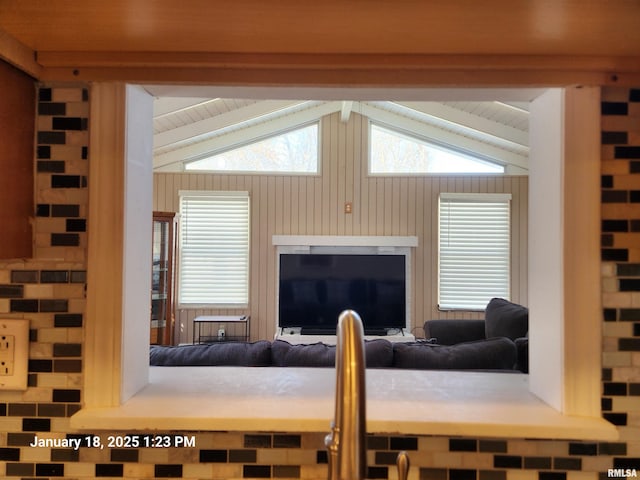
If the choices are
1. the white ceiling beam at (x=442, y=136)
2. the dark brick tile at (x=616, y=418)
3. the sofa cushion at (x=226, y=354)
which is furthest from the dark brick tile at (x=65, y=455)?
the white ceiling beam at (x=442, y=136)

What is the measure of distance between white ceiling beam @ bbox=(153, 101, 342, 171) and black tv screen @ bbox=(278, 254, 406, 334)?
1500 millimetres

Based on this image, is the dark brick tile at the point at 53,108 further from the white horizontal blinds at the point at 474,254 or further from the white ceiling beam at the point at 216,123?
the white horizontal blinds at the point at 474,254

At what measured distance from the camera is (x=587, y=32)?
53 cm

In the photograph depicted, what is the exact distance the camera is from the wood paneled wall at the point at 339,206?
4.81 m

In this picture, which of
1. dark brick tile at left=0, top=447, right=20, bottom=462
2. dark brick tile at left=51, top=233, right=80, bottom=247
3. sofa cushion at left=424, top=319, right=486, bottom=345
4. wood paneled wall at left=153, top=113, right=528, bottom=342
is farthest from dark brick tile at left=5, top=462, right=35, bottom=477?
wood paneled wall at left=153, top=113, right=528, bottom=342

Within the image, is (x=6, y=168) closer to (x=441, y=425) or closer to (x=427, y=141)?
(x=441, y=425)

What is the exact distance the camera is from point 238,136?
485cm

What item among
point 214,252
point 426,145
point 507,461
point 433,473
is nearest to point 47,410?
point 433,473

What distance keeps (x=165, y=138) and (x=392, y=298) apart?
10.3ft

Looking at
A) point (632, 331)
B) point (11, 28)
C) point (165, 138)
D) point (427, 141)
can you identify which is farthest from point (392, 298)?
point (11, 28)

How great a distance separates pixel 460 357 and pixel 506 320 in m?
1.64

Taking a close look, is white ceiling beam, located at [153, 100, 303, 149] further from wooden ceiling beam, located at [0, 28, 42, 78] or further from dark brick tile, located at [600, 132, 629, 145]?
dark brick tile, located at [600, 132, 629, 145]

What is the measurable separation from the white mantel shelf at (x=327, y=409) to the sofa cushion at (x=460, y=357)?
0.89 m

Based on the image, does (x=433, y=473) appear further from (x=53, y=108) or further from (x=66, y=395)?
(x=53, y=108)
